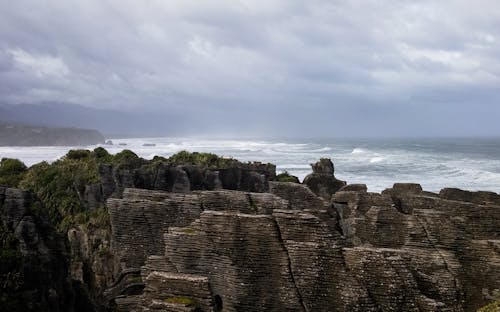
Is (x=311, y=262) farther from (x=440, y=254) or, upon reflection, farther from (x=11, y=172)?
(x=11, y=172)

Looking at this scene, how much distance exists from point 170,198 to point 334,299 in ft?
24.7

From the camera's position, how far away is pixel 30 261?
12367 millimetres

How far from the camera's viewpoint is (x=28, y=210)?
13203 millimetres

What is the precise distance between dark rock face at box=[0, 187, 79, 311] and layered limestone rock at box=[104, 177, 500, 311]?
2.15 m

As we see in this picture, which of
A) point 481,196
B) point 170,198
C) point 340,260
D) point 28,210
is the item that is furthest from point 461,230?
point 28,210

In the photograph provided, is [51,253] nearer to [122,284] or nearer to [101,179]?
[122,284]

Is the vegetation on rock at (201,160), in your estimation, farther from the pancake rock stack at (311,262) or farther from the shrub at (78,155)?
the pancake rock stack at (311,262)

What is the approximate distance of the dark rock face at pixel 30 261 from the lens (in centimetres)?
1177

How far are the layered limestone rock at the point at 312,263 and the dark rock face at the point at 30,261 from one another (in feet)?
7.04

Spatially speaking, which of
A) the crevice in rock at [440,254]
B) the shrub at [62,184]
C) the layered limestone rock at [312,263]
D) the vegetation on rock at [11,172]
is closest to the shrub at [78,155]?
the shrub at [62,184]

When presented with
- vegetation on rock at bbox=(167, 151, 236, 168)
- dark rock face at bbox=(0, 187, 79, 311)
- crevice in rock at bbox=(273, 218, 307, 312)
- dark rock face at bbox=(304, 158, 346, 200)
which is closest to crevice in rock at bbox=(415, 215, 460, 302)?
crevice in rock at bbox=(273, 218, 307, 312)

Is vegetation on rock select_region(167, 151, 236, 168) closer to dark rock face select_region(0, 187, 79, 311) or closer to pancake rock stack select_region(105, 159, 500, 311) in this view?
pancake rock stack select_region(105, 159, 500, 311)

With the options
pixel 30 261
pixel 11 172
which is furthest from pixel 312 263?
pixel 11 172

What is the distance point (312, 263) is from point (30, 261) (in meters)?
6.95
